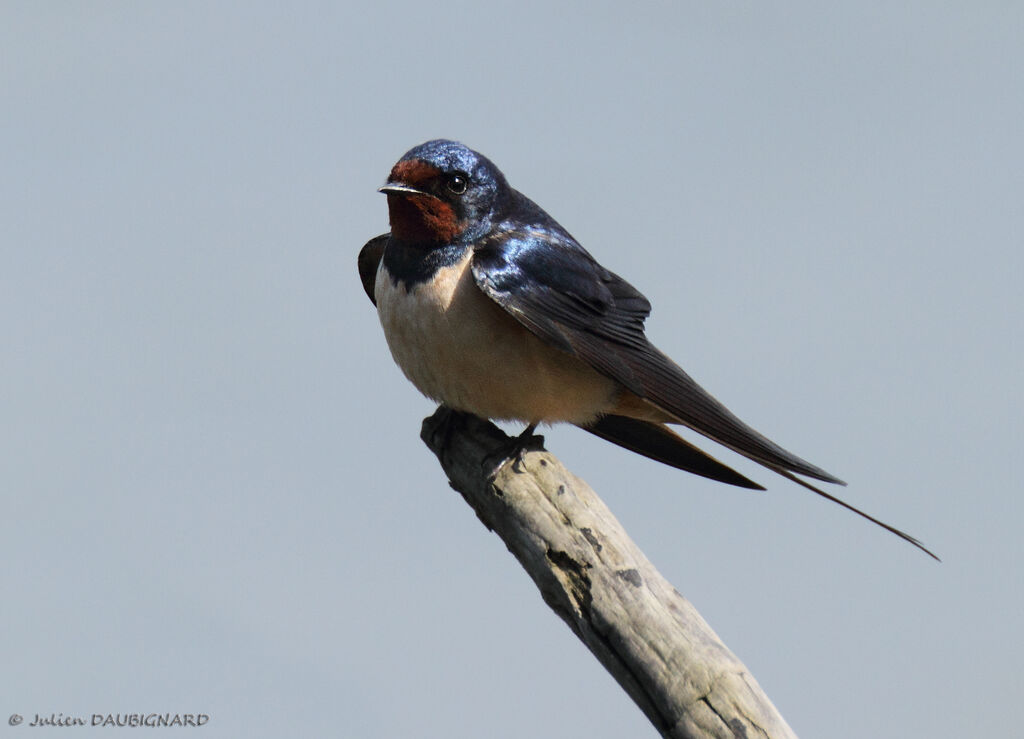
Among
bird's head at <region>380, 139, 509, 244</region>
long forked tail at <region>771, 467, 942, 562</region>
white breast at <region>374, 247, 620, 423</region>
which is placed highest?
bird's head at <region>380, 139, 509, 244</region>

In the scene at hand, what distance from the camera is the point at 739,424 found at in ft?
12.0

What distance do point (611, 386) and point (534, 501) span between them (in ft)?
2.32

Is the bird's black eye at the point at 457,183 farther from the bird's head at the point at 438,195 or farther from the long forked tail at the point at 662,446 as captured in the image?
the long forked tail at the point at 662,446

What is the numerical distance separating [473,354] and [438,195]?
1.66 feet

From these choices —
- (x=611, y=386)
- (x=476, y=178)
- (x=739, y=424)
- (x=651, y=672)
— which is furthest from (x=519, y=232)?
(x=651, y=672)

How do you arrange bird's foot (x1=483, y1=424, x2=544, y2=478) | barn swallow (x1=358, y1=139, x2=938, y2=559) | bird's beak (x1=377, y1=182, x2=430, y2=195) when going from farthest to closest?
bird's beak (x1=377, y1=182, x2=430, y2=195) → barn swallow (x1=358, y1=139, x2=938, y2=559) → bird's foot (x1=483, y1=424, x2=544, y2=478)

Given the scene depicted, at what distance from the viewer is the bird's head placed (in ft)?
12.4

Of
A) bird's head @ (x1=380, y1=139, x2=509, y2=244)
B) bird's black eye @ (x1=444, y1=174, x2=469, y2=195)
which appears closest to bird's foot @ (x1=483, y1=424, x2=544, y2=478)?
bird's head @ (x1=380, y1=139, x2=509, y2=244)

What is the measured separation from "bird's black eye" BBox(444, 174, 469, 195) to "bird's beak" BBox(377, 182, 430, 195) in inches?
3.0

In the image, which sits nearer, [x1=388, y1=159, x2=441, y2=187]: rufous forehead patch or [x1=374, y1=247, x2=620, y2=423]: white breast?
[x1=374, y1=247, x2=620, y2=423]: white breast

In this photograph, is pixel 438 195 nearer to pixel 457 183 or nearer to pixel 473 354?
pixel 457 183

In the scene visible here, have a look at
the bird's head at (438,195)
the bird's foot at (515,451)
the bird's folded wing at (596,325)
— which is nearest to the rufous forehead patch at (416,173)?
the bird's head at (438,195)

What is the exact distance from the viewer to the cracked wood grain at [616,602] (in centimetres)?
279

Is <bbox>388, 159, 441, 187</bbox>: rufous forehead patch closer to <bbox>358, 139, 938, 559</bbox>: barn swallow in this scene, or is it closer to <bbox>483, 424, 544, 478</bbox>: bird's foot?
<bbox>358, 139, 938, 559</bbox>: barn swallow
